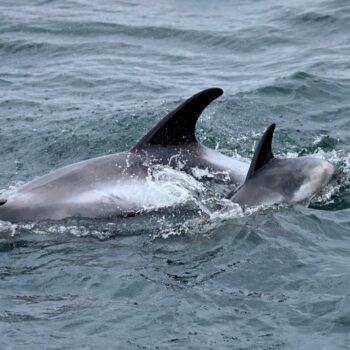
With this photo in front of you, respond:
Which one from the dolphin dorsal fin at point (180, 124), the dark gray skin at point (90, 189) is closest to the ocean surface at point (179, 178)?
the dark gray skin at point (90, 189)

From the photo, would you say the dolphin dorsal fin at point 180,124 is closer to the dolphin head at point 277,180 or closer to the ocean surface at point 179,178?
the ocean surface at point 179,178

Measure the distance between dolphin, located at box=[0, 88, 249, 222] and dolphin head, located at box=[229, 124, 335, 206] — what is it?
511 millimetres

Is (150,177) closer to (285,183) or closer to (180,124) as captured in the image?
(180,124)

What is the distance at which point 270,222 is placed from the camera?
10172 millimetres

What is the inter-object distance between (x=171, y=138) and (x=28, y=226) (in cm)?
216

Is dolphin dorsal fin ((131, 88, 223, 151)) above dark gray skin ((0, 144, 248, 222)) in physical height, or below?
above

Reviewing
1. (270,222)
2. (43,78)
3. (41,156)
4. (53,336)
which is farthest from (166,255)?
(43,78)

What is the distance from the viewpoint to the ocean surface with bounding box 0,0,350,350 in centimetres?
796

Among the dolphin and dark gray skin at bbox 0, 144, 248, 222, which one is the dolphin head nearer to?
the dolphin

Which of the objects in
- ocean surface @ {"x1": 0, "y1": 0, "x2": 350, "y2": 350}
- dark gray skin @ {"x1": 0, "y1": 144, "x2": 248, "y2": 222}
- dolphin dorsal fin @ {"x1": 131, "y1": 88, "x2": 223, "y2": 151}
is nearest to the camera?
ocean surface @ {"x1": 0, "y1": 0, "x2": 350, "y2": 350}

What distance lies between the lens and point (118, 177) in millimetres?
10453

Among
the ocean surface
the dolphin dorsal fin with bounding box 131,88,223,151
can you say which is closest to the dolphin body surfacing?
the dolphin dorsal fin with bounding box 131,88,223,151

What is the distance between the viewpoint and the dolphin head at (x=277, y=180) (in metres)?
10.6

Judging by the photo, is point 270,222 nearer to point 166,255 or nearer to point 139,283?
point 166,255
